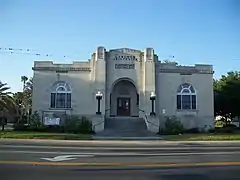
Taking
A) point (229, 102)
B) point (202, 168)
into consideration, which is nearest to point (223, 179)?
point (202, 168)

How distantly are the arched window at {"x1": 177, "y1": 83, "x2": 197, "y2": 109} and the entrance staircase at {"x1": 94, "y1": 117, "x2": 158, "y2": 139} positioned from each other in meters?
5.13

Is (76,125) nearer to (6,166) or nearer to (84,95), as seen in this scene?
(84,95)

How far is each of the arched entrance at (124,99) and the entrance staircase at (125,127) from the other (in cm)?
325

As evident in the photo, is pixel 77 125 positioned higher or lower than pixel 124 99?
lower

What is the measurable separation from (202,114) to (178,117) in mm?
2874

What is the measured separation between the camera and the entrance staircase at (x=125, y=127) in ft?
101

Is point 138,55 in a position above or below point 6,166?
above

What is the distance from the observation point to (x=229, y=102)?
40.8 metres

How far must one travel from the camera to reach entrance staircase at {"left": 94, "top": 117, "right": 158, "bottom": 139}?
A: 30.7m

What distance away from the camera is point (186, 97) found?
123 ft

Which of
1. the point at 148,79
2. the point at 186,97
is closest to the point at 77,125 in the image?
the point at 148,79

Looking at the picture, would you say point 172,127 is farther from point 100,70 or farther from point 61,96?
point 61,96

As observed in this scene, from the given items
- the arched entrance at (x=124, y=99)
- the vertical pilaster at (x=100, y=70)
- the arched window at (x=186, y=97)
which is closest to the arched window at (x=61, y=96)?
the vertical pilaster at (x=100, y=70)

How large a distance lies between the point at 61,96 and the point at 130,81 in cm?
778
